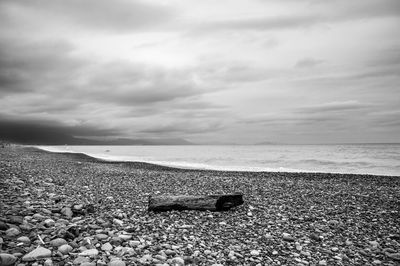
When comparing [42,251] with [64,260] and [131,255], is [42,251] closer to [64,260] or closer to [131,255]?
[64,260]

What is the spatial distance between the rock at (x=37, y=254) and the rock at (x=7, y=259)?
17 cm

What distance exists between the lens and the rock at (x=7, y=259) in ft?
14.1

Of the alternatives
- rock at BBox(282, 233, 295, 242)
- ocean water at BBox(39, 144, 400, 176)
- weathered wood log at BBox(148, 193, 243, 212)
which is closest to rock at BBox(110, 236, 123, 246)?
weathered wood log at BBox(148, 193, 243, 212)

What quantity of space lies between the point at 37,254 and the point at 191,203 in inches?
182

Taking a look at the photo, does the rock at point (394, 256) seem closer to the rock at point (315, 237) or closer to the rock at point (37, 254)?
the rock at point (315, 237)

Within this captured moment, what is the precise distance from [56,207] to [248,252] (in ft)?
18.5

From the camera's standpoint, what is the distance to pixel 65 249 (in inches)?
199

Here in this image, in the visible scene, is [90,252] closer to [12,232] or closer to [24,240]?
[24,240]

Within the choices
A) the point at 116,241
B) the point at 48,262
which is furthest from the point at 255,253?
the point at 48,262

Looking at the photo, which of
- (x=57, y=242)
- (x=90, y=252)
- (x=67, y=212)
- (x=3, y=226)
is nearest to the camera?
(x=90, y=252)

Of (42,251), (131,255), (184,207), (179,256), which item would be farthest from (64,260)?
(184,207)

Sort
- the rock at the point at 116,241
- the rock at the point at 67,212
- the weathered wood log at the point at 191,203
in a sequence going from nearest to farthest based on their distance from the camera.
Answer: the rock at the point at 116,241, the rock at the point at 67,212, the weathered wood log at the point at 191,203

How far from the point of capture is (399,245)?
22.1 feet

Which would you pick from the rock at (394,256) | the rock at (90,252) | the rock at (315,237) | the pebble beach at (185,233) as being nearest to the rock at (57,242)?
the pebble beach at (185,233)
